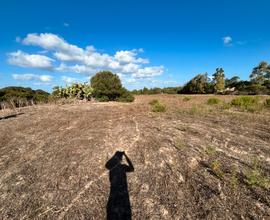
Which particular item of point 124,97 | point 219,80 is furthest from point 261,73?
point 124,97

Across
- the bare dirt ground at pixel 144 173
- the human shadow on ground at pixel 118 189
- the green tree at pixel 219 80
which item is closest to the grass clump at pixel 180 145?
the bare dirt ground at pixel 144 173

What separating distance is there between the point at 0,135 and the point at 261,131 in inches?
382

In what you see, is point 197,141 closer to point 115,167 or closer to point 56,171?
point 115,167

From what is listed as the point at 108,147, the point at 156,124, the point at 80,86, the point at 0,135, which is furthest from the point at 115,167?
the point at 80,86

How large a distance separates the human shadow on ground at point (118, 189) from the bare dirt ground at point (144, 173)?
4.1 inches

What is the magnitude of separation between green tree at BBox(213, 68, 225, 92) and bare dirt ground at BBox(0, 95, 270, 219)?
1715 inches

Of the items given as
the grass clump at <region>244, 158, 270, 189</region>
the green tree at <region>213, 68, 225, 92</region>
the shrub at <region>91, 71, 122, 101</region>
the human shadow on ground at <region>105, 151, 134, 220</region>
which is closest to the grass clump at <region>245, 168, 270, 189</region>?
the grass clump at <region>244, 158, 270, 189</region>

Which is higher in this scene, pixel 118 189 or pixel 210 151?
pixel 210 151

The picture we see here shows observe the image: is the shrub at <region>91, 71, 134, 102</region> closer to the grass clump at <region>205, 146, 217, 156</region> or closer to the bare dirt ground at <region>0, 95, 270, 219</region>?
the bare dirt ground at <region>0, 95, 270, 219</region>

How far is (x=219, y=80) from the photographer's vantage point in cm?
4831

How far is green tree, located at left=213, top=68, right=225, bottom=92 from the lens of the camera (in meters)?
47.5

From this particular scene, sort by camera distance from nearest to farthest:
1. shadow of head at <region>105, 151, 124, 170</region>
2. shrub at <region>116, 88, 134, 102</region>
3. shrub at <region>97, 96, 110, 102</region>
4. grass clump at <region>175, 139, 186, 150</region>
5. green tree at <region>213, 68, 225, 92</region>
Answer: shadow of head at <region>105, 151, 124, 170</region> → grass clump at <region>175, 139, 186, 150</region> → shrub at <region>97, 96, 110, 102</region> → shrub at <region>116, 88, 134, 102</region> → green tree at <region>213, 68, 225, 92</region>

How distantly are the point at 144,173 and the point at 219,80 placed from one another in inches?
1941

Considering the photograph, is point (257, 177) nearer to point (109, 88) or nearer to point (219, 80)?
point (109, 88)
